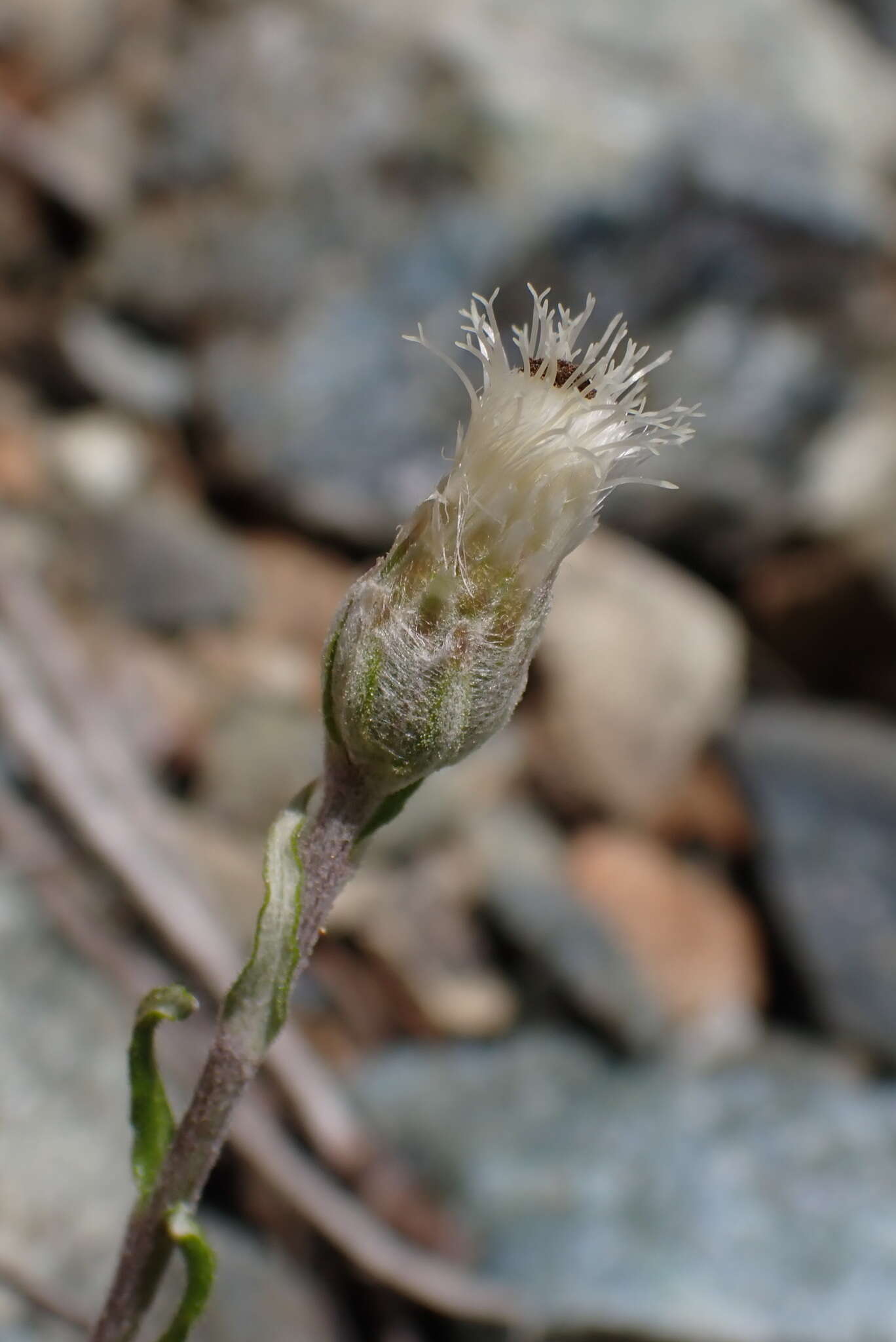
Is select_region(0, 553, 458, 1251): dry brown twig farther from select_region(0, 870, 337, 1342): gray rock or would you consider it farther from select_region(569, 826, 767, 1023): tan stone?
select_region(569, 826, 767, 1023): tan stone

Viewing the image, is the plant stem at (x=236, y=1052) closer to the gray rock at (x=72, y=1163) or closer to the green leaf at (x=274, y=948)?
the green leaf at (x=274, y=948)

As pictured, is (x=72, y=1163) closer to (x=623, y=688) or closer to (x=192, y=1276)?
(x=192, y=1276)

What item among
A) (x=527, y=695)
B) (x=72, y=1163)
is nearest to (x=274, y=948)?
(x=72, y=1163)

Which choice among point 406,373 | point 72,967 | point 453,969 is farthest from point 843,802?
point 72,967

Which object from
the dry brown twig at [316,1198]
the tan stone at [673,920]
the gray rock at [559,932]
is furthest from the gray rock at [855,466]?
the dry brown twig at [316,1198]

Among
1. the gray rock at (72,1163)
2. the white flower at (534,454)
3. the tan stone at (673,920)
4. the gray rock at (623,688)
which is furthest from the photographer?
the gray rock at (623,688)

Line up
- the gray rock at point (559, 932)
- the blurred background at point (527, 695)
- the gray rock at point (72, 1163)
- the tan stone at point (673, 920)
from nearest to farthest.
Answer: the gray rock at point (72, 1163), the blurred background at point (527, 695), the gray rock at point (559, 932), the tan stone at point (673, 920)

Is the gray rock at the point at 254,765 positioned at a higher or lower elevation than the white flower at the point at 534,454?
higher
